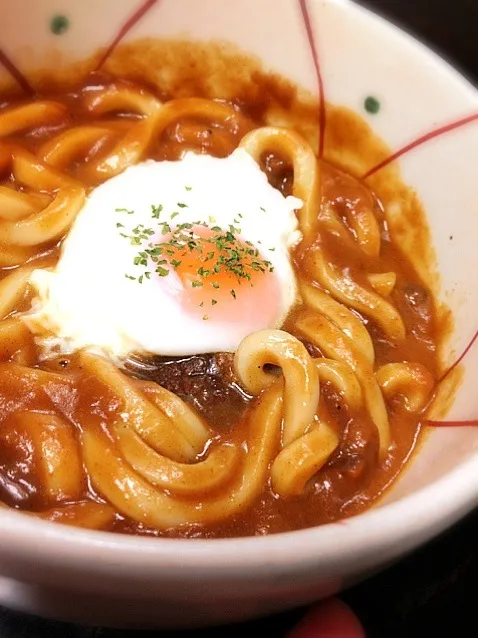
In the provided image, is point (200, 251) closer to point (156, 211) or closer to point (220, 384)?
point (156, 211)

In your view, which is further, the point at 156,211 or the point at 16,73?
the point at 16,73

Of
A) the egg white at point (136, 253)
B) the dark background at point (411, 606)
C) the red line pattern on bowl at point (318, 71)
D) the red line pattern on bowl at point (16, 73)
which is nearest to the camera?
the dark background at point (411, 606)

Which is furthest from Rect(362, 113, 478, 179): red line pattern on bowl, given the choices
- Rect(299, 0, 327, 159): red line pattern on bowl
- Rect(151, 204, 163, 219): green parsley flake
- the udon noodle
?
Rect(151, 204, 163, 219): green parsley flake

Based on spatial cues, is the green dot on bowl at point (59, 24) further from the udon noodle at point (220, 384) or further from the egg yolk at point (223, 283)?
the egg yolk at point (223, 283)

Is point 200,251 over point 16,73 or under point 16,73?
over

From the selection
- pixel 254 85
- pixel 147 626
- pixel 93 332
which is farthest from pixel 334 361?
pixel 254 85

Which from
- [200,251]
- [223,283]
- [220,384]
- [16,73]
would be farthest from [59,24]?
[220,384]

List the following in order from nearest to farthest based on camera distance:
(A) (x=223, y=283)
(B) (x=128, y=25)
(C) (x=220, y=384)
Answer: (C) (x=220, y=384) < (A) (x=223, y=283) < (B) (x=128, y=25)

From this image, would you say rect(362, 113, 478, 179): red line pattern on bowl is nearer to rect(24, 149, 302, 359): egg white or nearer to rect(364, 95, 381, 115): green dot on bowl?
rect(364, 95, 381, 115): green dot on bowl

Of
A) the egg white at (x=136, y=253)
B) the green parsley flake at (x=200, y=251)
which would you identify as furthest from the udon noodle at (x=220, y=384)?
the green parsley flake at (x=200, y=251)
